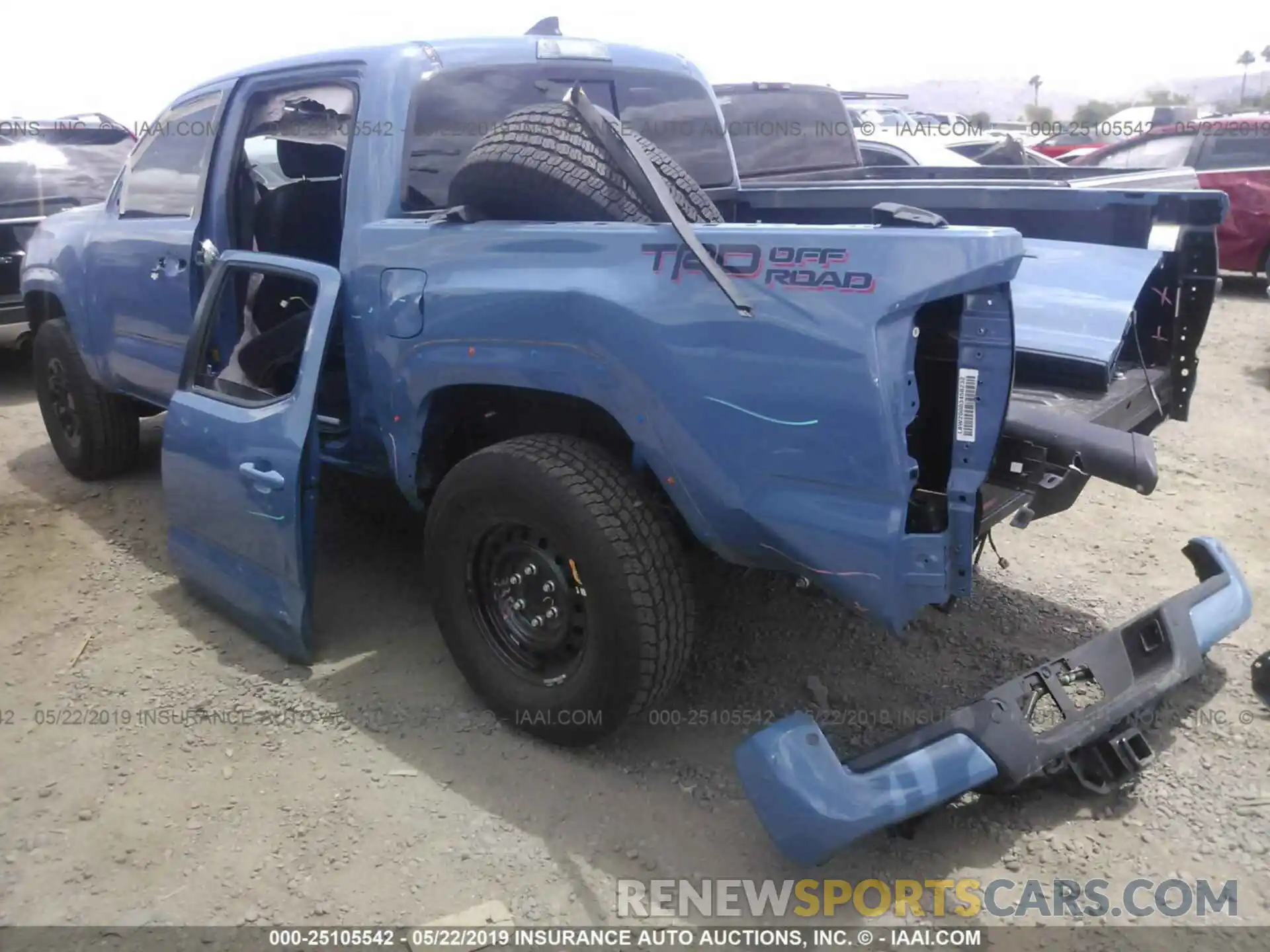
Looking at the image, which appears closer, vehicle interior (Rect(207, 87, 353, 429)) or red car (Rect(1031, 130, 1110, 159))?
vehicle interior (Rect(207, 87, 353, 429))

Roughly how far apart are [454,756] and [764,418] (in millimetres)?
1436

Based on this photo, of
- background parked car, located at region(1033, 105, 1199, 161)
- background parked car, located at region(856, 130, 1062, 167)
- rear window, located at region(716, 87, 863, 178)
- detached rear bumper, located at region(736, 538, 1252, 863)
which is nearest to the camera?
detached rear bumper, located at region(736, 538, 1252, 863)

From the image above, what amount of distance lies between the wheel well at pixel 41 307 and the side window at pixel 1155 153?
8.93 metres

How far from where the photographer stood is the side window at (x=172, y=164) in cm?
419

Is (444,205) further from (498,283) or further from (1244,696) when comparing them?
(1244,696)

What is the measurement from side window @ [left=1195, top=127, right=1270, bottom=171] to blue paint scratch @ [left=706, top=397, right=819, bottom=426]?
9106mm

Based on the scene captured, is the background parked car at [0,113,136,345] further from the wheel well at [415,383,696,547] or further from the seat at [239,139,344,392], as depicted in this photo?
the wheel well at [415,383,696,547]

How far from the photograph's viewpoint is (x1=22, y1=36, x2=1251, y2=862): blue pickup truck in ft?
7.61

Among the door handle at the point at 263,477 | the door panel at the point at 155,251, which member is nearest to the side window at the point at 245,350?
the door panel at the point at 155,251

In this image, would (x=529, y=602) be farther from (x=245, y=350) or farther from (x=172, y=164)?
(x=172, y=164)

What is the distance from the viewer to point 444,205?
3414mm

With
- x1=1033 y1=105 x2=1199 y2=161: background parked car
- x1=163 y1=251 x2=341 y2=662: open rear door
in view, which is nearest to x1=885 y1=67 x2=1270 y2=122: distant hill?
x1=1033 y1=105 x2=1199 y2=161: background parked car

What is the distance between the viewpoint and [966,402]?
7.54ft

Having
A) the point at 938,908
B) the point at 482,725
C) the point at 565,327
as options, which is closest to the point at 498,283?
the point at 565,327
